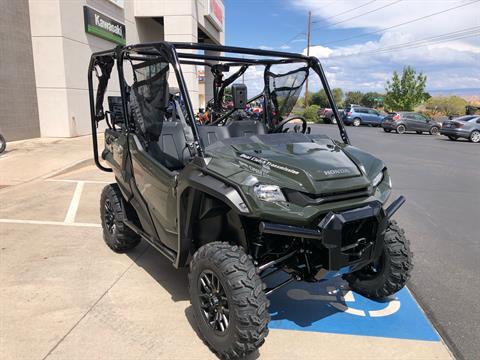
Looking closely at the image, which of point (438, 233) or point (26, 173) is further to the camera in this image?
point (26, 173)

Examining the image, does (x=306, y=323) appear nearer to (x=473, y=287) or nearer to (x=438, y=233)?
(x=473, y=287)

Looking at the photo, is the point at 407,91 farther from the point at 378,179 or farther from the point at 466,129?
the point at 378,179

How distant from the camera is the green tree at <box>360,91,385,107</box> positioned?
6120 cm

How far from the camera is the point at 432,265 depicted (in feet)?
14.5

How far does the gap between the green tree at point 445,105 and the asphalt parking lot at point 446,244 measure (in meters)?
41.5

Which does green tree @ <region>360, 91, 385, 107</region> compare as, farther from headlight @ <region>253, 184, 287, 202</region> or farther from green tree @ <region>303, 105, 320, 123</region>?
headlight @ <region>253, 184, 287, 202</region>

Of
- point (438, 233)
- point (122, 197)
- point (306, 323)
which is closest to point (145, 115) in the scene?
point (122, 197)

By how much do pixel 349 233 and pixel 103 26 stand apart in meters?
16.3

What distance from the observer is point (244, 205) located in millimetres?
2502

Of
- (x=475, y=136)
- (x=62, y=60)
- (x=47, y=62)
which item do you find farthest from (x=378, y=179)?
(x=475, y=136)

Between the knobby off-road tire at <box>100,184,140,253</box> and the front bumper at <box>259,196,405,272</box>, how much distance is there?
2.26m

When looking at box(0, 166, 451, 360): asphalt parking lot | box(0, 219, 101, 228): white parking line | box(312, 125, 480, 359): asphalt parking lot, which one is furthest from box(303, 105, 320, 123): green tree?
box(0, 166, 451, 360): asphalt parking lot

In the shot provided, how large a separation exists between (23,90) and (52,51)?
1.64 m

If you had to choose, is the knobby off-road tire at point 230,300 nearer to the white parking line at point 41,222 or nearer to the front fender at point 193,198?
the front fender at point 193,198
